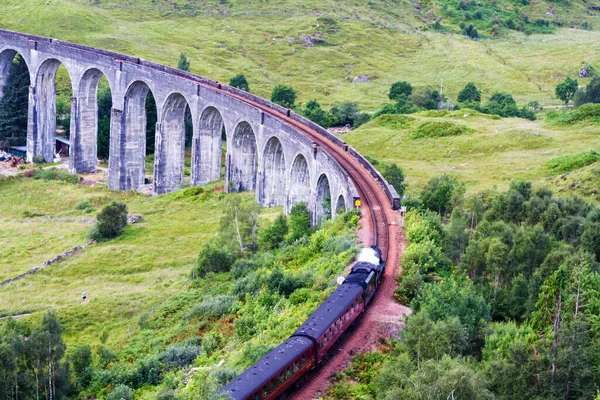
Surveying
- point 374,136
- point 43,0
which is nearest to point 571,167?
point 374,136

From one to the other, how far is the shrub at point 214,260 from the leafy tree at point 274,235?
10.5ft

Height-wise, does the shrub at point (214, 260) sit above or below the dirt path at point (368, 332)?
below

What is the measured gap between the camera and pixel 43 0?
15050 cm

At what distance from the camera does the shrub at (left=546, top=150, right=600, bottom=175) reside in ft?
238

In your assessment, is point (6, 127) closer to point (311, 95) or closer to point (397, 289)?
point (311, 95)

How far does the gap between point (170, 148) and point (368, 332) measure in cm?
6019

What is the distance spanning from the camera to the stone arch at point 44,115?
325 feet

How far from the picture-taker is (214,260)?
5141cm

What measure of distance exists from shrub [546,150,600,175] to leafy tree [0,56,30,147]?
245ft

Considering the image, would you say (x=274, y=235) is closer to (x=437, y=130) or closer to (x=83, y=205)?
(x=83, y=205)

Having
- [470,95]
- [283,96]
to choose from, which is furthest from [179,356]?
[470,95]

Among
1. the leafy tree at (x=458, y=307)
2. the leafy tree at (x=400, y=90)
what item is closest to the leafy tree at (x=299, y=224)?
the leafy tree at (x=458, y=307)

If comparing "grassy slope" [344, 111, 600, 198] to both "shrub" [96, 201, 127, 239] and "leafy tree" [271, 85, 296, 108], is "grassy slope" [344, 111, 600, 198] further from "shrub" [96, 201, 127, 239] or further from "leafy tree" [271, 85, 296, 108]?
"shrub" [96, 201, 127, 239]

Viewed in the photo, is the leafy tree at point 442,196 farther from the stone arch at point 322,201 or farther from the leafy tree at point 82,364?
the leafy tree at point 82,364
